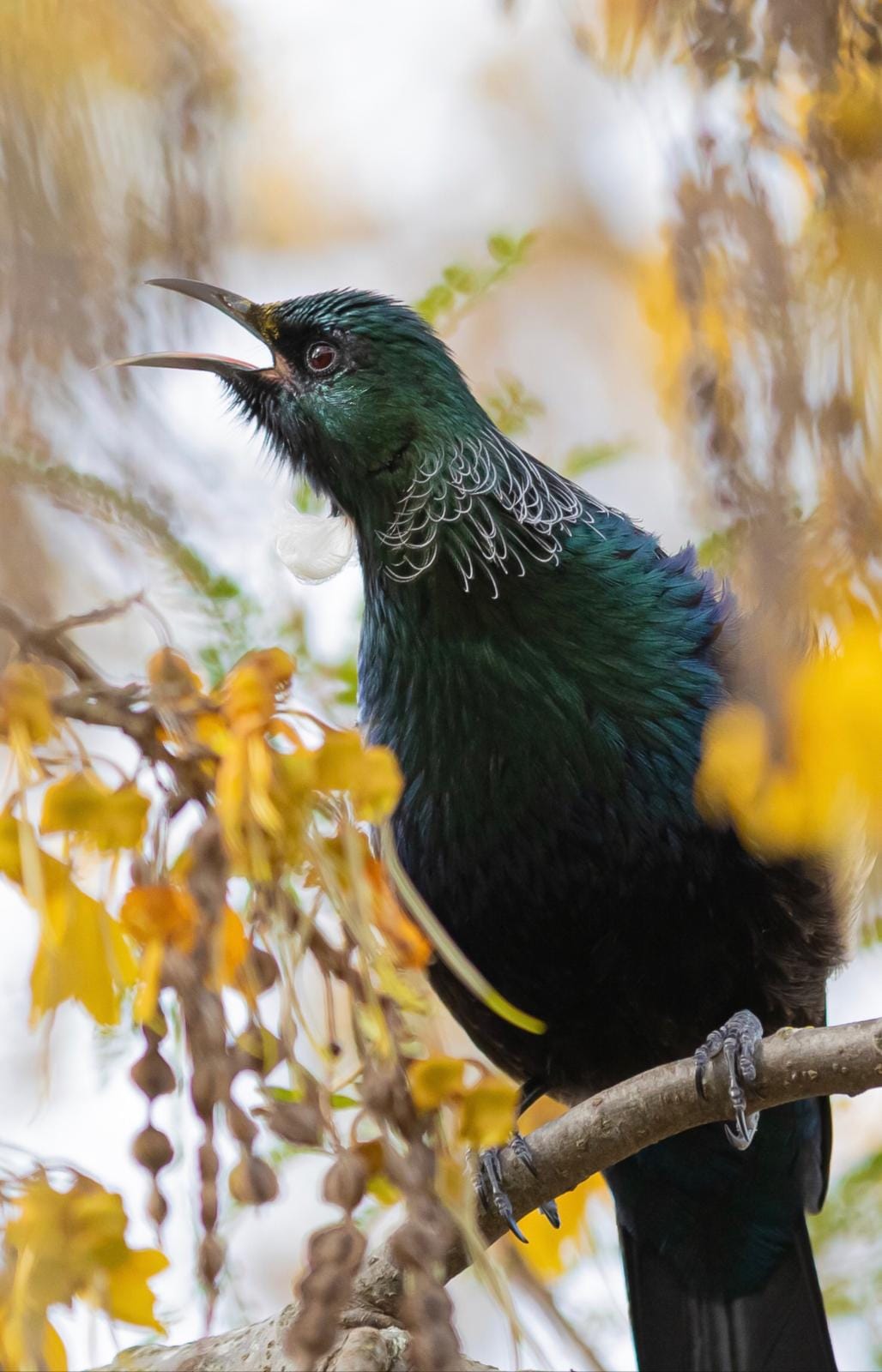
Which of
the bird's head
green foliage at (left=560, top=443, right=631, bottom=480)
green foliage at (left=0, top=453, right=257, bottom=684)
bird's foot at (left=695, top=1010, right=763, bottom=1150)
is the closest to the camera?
green foliage at (left=0, top=453, right=257, bottom=684)

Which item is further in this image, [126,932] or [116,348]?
[116,348]

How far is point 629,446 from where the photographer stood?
384cm

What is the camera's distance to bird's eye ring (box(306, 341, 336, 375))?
11.6 ft

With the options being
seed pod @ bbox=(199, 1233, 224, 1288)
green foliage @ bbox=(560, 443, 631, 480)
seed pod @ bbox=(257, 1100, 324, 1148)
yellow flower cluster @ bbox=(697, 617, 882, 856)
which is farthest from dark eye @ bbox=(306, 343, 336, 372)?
seed pod @ bbox=(199, 1233, 224, 1288)

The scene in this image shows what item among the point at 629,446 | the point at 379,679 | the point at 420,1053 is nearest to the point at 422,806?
the point at 379,679

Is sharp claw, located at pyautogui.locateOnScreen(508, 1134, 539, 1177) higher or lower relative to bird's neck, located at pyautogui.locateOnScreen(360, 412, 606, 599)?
lower

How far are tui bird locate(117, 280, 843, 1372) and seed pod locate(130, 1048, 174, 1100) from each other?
5.33ft

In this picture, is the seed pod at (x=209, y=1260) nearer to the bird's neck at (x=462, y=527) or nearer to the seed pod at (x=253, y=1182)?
the seed pod at (x=253, y=1182)

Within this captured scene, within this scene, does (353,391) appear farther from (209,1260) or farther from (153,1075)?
(209,1260)

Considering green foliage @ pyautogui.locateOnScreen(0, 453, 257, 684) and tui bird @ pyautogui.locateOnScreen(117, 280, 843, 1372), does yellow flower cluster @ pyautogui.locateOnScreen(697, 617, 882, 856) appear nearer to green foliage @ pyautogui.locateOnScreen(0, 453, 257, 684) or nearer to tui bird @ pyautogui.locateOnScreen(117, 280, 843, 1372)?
green foliage @ pyautogui.locateOnScreen(0, 453, 257, 684)

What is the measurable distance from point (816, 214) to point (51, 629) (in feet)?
3.04

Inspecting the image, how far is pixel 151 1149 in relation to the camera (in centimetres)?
159

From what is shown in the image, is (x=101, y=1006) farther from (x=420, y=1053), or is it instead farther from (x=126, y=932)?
(x=420, y=1053)

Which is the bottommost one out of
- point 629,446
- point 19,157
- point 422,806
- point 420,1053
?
point 420,1053
